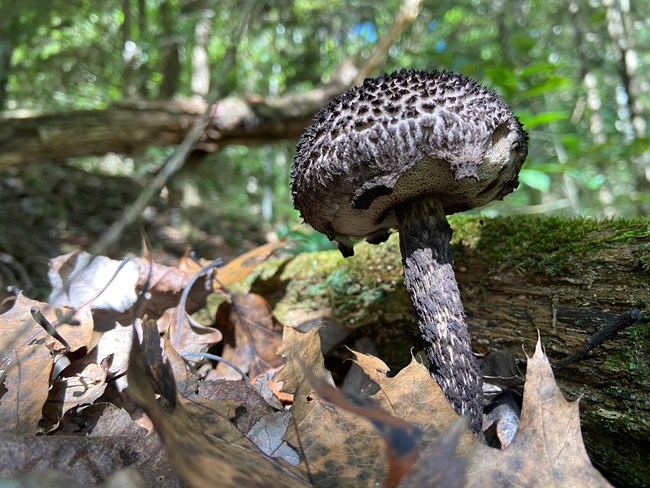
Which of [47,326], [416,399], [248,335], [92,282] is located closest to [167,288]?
[92,282]

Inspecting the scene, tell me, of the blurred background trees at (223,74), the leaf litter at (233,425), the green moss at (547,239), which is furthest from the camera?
the blurred background trees at (223,74)

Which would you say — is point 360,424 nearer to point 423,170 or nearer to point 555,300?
point 423,170

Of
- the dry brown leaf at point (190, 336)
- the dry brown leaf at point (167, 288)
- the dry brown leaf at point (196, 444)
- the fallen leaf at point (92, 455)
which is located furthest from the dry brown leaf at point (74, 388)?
the dry brown leaf at point (167, 288)

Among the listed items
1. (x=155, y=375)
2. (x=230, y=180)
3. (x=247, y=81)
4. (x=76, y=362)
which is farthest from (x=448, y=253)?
(x=247, y=81)

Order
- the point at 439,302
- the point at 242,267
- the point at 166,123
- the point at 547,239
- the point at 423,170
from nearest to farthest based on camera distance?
the point at 423,170 < the point at 439,302 < the point at 547,239 < the point at 242,267 < the point at 166,123

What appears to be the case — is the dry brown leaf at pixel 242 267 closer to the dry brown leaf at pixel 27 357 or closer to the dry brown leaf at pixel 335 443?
the dry brown leaf at pixel 27 357

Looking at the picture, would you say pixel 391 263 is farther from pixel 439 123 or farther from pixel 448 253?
pixel 439 123
